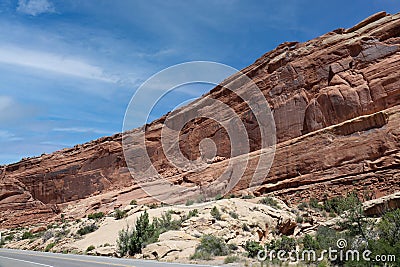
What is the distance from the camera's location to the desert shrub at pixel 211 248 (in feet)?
46.8

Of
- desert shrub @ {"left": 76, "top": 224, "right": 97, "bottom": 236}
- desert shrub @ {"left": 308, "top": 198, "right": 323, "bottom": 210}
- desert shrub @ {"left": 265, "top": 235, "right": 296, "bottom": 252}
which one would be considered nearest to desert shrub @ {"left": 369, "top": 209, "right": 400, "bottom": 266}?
desert shrub @ {"left": 265, "top": 235, "right": 296, "bottom": 252}

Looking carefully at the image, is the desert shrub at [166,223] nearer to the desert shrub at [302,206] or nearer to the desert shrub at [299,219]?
the desert shrub at [299,219]

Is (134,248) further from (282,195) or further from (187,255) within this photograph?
(282,195)

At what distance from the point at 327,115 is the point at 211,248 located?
66.5 feet

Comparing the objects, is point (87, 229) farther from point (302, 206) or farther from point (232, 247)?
point (302, 206)

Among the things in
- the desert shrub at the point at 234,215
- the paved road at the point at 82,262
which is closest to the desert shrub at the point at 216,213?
the desert shrub at the point at 234,215

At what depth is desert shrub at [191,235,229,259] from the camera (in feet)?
46.8

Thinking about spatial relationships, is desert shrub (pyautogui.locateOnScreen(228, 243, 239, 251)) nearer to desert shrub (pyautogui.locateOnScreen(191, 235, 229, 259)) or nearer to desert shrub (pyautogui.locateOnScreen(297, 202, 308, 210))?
desert shrub (pyautogui.locateOnScreen(191, 235, 229, 259))

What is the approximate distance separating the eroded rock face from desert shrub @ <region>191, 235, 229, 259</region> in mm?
12747

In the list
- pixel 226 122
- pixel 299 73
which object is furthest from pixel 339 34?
pixel 226 122

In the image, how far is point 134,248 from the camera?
17.5 m

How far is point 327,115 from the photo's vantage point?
103 feet

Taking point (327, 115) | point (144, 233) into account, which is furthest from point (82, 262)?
point (327, 115)

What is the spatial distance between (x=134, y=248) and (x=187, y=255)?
12.7ft
